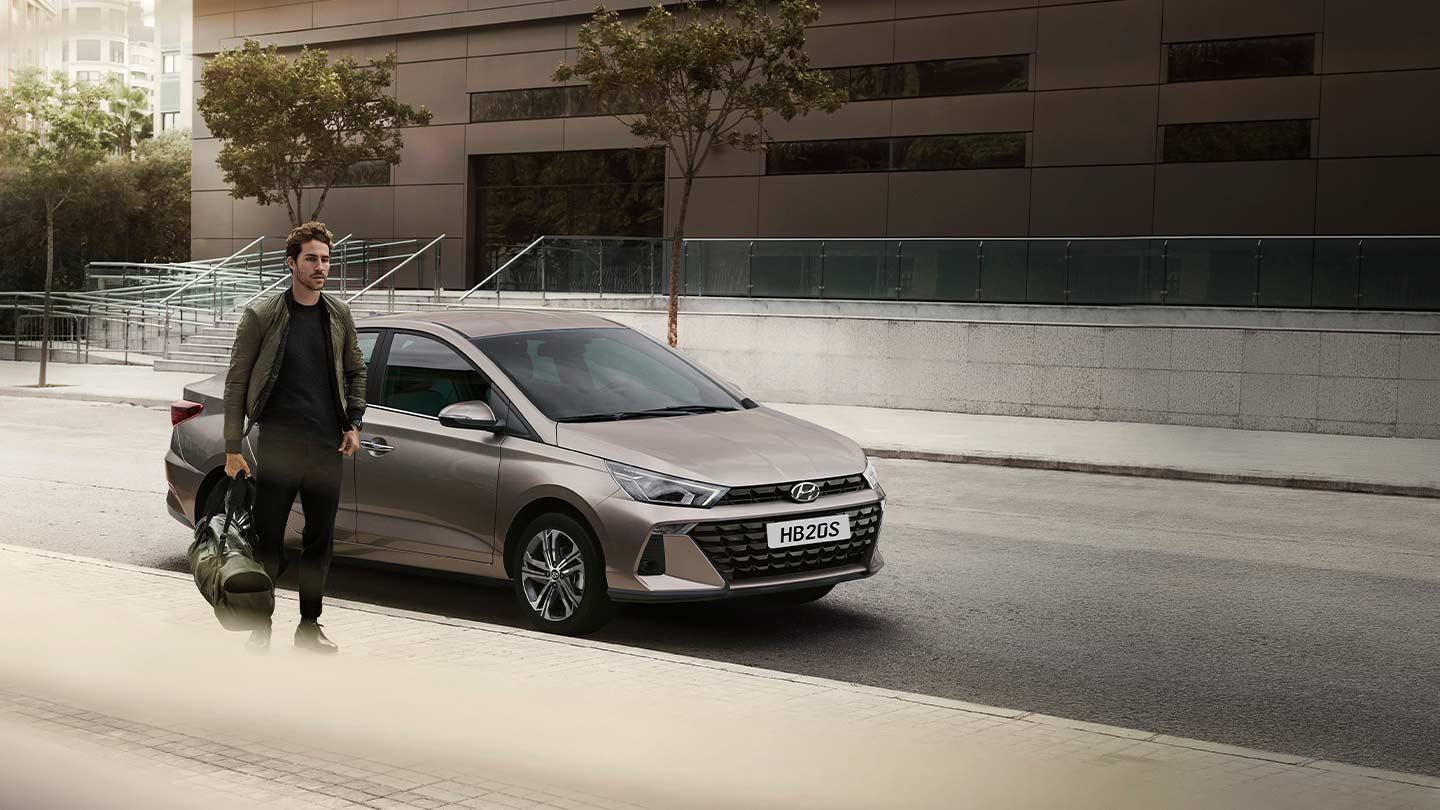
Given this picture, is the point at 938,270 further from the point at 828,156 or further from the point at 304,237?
the point at 304,237

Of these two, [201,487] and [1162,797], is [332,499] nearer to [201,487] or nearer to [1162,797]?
[201,487]

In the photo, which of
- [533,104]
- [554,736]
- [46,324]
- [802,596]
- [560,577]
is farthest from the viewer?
[533,104]

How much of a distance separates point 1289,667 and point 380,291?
29320 millimetres

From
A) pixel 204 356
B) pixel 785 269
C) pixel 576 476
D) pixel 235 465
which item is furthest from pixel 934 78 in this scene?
pixel 235 465

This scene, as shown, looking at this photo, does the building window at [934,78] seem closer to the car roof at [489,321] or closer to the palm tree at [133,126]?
the car roof at [489,321]

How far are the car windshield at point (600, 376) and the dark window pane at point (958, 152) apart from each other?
910 inches

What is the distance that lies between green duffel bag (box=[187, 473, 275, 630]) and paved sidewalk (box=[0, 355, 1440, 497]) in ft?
37.5

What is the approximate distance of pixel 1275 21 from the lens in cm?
2772

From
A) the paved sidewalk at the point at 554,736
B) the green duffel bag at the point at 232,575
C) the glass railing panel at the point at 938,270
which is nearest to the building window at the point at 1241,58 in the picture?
the glass railing panel at the point at 938,270

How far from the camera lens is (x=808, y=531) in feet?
22.7

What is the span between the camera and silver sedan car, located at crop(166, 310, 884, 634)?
6.74m

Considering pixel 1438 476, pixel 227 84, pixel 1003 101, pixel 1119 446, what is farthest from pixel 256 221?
pixel 1438 476

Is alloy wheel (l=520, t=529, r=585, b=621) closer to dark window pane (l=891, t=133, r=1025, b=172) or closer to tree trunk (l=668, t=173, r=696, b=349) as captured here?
tree trunk (l=668, t=173, r=696, b=349)

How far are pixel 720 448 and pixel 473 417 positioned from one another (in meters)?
1.22
